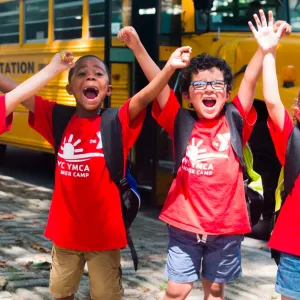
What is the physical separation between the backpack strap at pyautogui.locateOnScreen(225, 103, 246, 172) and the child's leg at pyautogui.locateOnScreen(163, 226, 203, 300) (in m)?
0.41

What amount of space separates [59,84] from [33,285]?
4036mm

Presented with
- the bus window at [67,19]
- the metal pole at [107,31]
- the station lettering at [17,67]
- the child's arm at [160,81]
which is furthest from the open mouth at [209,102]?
the station lettering at [17,67]

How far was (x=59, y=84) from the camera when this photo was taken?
8117mm

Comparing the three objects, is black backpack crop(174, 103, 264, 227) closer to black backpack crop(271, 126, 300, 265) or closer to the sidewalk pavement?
black backpack crop(271, 126, 300, 265)

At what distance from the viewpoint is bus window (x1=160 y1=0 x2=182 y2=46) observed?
22.2 ft

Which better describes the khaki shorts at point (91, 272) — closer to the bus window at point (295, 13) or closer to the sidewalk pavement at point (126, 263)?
the sidewalk pavement at point (126, 263)

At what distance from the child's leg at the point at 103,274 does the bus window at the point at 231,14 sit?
349cm

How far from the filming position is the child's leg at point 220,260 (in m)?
3.34

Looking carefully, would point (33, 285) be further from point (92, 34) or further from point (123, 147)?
A: point (92, 34)

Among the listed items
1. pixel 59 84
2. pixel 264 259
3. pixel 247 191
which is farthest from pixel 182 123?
pixel 59 84

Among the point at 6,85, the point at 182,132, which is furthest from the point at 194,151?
the point at 6,85

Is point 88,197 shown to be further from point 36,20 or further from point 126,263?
point 36,20

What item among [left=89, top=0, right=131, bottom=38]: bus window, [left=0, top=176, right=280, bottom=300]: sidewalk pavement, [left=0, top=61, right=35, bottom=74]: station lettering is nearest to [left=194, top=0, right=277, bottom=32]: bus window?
[left=89, top=0, right=131, bottom=38]: bus window

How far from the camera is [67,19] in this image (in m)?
8.06
